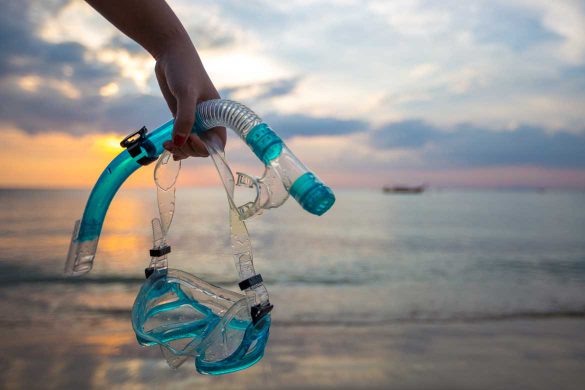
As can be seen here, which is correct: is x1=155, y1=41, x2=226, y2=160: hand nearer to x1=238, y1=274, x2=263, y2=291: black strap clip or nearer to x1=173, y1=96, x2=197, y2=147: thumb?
x1=173, y1=96, x2=197, y2=147: thumb

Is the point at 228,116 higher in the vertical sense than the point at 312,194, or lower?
higher

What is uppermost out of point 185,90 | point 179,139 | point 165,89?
point 165,89

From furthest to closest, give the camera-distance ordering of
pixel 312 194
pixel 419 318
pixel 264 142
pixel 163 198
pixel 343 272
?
pixel 343 272 < pixel 419 318 < pixel 163 198 < pixel 264 142 < pixel 312 194

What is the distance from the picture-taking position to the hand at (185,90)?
5.49ft

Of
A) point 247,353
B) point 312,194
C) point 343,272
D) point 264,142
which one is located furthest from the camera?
point 343,272

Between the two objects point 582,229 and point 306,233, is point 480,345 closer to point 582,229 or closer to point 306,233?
point 306,233

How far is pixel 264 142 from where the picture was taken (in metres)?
1.50

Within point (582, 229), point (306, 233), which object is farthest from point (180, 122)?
point (582, 229)

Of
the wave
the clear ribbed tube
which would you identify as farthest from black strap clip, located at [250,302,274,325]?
the wave

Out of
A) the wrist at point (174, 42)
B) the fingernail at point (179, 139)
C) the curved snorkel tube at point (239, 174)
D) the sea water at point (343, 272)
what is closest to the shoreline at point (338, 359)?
the sea water at point (343, 272)

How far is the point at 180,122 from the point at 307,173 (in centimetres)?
51

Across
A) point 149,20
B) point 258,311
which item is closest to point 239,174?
point 258,311

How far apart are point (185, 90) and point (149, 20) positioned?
355 mm

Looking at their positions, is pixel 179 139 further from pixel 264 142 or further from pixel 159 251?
pixel 159 251
